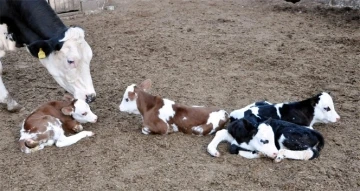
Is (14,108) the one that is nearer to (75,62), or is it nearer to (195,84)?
(75,62)

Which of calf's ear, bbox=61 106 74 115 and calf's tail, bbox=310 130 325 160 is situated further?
calf's ear, bbox=61 106 74 115

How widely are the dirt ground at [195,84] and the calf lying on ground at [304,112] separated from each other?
0.72ft

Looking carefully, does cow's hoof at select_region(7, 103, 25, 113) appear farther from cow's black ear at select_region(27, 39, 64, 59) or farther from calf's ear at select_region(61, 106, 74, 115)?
calf's ear at select_region(61, 106, 74, 115)

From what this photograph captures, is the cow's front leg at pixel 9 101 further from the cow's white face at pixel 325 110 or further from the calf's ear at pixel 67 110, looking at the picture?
the cow's white face at pixel 325 110

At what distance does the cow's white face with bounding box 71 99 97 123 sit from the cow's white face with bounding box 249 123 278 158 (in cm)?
155

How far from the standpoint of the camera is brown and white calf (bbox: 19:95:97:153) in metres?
4.37

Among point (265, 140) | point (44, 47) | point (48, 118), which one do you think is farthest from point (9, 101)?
point (265, 140)

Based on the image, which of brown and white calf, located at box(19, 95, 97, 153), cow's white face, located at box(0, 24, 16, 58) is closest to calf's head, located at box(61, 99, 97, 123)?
brown and white calf, located at box(19, 95, 97, 153)

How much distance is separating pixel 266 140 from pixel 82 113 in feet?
5.54

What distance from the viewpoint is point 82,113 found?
181 inches

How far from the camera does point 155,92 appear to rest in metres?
5.62

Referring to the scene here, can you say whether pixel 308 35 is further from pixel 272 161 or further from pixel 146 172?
pixel 146 172

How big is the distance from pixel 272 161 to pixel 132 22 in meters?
5.16

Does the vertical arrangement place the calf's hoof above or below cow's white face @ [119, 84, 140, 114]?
below
